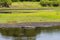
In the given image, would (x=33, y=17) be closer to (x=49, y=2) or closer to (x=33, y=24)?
(x=33, y=24)

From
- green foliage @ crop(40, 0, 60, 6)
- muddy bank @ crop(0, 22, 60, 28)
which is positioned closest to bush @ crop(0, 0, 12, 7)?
green foliage @ crop(40, 0, 60, 6)

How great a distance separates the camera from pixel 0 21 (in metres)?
1.93

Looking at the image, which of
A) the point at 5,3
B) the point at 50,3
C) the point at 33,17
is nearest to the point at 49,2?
the point at 50,3

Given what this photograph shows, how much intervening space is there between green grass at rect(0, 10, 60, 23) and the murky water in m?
0.09

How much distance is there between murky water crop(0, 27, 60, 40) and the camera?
6.11 ft

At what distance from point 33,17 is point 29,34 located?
25 centimetres

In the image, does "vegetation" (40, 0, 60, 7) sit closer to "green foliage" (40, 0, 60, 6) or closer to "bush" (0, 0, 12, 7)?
"green foliage" (40, 0, 60, 6)

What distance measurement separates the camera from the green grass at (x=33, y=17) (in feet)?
6.44

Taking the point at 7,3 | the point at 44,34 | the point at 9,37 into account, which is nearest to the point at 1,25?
the point at 9,37

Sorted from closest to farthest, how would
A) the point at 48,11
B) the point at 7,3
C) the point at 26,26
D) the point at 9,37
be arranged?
the point at 26,26 → the point at 9,37 → the point at 48,11 → the point at 7,3

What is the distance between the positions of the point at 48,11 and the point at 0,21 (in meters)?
0.56

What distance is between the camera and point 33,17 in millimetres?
2061

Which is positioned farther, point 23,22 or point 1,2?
point 1,2

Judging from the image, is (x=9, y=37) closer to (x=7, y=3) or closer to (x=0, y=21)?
(x=0, y=21)
